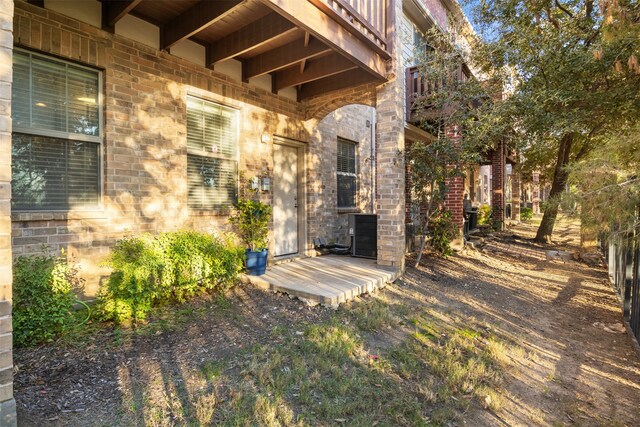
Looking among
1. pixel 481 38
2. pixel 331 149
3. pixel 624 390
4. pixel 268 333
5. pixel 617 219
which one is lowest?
pixel 624 390

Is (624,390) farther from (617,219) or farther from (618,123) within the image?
(618,123)

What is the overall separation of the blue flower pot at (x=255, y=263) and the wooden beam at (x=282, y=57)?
109 inches

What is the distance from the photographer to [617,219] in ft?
8.26

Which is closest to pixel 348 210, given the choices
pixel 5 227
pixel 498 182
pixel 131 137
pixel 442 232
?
pixel 442 232

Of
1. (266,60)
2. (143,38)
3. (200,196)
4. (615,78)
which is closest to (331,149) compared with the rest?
(266,60)

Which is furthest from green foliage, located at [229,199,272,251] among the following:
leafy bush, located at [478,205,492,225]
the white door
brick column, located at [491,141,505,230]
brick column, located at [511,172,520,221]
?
brick column, located at [511,172,520,221]

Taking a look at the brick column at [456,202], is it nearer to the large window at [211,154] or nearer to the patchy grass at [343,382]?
the patchy grass at [343,382]

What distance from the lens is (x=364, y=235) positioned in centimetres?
659

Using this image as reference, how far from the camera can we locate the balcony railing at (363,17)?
400 cm

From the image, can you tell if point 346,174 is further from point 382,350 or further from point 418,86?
point 382,350

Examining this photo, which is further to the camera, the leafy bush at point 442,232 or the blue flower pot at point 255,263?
the leafy bush at point 442,232

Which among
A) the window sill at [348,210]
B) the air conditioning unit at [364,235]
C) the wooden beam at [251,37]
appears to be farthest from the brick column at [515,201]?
the wooden beam at [251,37]

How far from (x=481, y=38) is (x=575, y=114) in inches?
106

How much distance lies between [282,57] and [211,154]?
1788mm
